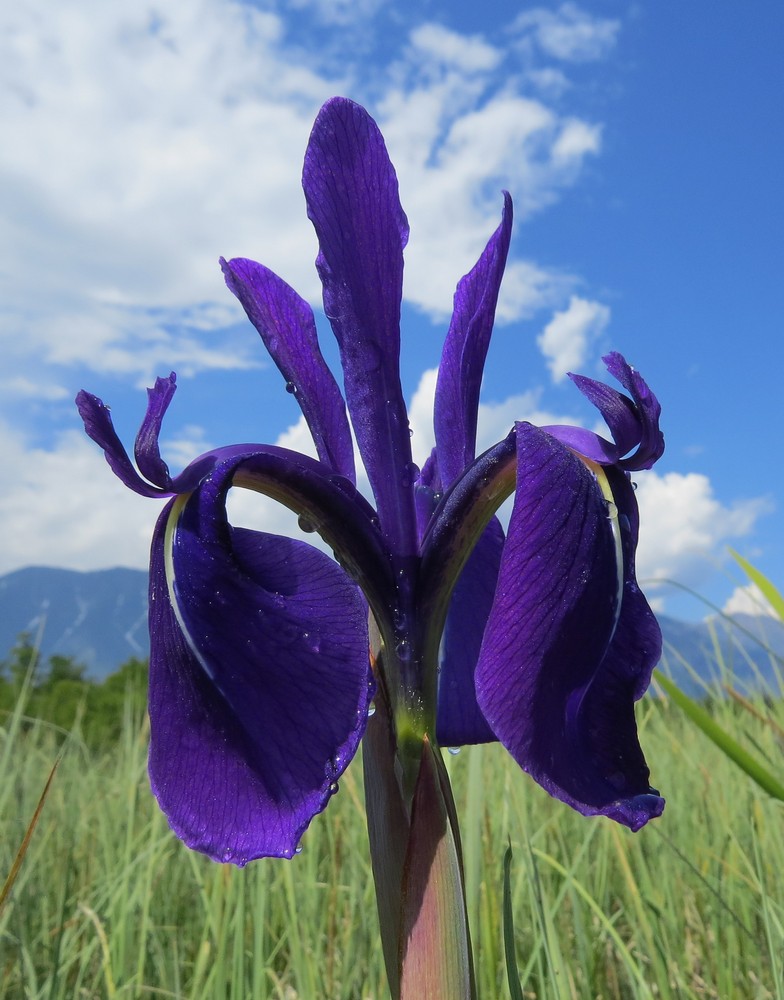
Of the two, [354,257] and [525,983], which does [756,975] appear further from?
[354,257]

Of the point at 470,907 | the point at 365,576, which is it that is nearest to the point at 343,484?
the point at 365,576

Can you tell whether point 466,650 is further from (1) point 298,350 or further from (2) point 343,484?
(1) point 298,350

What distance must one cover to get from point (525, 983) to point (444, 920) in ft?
3.60

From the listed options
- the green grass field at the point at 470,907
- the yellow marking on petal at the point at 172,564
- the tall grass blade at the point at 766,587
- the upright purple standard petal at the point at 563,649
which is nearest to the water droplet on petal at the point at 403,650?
the upright purple standard petal at the point at 563,649

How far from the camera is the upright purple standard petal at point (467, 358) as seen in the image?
1331 millimetres

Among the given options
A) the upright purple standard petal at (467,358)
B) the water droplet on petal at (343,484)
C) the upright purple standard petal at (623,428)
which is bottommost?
the water droplet on petal at (343,484)

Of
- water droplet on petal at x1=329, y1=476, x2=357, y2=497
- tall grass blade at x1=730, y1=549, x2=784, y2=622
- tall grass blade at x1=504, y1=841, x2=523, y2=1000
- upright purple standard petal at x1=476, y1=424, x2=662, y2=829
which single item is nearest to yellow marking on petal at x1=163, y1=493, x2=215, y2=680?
water droplet on petal at x1=329, y1=476, x2=357, y2=497

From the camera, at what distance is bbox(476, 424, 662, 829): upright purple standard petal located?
104cm

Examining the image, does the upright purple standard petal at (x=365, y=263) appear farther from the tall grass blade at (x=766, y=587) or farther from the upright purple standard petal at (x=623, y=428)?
the tall grass blade at (x=766, y=587)

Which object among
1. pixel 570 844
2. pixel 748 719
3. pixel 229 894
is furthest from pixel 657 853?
pixel 748 719

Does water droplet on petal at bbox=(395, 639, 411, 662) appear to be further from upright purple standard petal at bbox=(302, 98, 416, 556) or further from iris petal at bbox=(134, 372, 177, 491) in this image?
iris petal at bbox=(134, 372, 177, 491)

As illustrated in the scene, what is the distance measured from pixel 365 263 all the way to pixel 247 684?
60 cm

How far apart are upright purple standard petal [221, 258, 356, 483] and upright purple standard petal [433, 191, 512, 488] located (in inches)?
5.9

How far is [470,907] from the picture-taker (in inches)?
79.6
